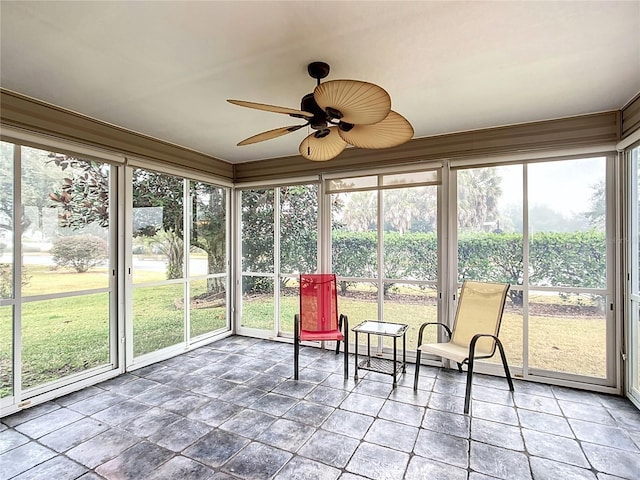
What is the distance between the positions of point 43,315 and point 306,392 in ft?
8.62

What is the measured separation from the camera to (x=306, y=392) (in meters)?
3.15

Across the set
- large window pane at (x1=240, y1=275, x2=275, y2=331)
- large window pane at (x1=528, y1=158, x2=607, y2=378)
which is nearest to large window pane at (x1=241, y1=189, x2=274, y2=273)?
large window pane at (x1=240, y1=275, x2=275, y2=331)

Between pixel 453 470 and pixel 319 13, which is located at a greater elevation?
pixel 319 13

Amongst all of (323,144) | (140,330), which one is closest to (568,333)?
(323,144)

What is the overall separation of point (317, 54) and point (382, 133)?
2.25ft

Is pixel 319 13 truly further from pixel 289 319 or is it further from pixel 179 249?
pixel 289 319

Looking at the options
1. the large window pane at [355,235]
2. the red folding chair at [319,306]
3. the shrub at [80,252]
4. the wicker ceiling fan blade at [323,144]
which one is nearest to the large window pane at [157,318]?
the shrub at [80,252]

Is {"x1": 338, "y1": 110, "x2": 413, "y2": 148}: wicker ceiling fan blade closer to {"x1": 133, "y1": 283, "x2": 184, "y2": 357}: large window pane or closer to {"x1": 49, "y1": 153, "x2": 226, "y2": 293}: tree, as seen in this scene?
{"x1": 49, "y1": 153, "x2": 226, "y2": 293}: tree

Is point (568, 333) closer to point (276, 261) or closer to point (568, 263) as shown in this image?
point (568, 263)

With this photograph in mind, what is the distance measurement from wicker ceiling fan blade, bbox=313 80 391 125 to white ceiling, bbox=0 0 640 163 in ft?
1.52

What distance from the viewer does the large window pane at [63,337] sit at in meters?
2.96

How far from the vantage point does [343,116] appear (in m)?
1.98

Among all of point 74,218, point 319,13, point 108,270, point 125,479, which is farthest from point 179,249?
point 319,13

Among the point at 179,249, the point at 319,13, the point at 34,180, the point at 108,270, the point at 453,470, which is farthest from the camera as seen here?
the point at 179,249
